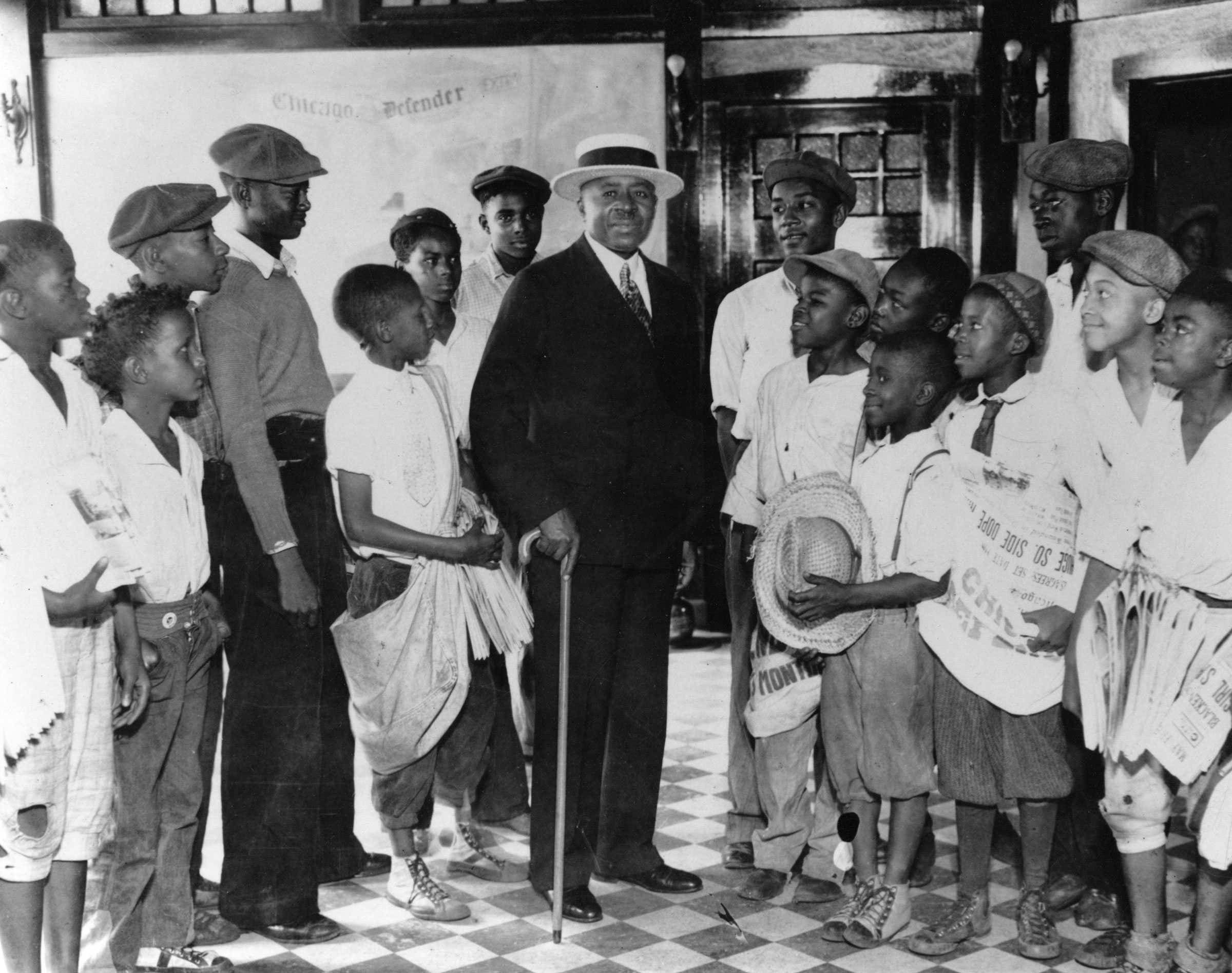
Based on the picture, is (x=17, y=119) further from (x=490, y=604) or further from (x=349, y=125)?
(x=349, y=125)

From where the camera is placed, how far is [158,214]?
3.28 m

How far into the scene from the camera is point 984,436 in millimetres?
3447

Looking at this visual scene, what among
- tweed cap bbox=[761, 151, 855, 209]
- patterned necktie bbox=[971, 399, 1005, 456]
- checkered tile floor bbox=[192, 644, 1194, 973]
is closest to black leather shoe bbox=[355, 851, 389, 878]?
checkered tile floor bbox=[192, 644, 1194, 973]

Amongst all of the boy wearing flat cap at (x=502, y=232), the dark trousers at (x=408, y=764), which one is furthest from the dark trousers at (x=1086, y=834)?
the boy wearing flat cap at (x=502, y=232)

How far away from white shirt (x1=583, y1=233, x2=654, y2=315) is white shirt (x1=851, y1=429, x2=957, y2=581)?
2.65 ft

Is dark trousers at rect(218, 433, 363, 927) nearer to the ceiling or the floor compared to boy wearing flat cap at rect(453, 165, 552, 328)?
nearer to the floor

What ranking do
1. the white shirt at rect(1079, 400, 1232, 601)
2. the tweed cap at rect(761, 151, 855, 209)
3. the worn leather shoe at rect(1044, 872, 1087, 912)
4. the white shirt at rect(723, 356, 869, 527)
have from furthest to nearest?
the tweed cap at rect(761, 151, 855, 209) → the white shirt at rect(723, 356, 869, 527) → the worn leather shoe at rect(1044, 872, 1087, 912) → the white shirt at rect(1079, 400, 1232, 601)

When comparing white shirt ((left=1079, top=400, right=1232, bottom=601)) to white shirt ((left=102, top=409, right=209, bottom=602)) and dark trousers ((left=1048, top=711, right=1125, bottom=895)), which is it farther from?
white shirt ((left=102, top=409, right=209, bottom=602))

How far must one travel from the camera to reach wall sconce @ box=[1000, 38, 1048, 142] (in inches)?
245

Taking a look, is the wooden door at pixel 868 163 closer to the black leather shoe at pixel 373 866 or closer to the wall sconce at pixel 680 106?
the wall sconce at pixel 680 106

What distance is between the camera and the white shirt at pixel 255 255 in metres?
3.50

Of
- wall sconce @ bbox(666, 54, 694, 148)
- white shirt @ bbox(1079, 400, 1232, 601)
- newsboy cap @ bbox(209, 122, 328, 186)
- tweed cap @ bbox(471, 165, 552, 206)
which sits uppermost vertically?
wall sconce @ bbox(666, 54, 694, 148)

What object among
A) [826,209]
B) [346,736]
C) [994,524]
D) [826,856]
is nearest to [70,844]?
[346,736]

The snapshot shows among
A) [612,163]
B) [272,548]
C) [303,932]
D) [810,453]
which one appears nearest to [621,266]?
[612,163]
